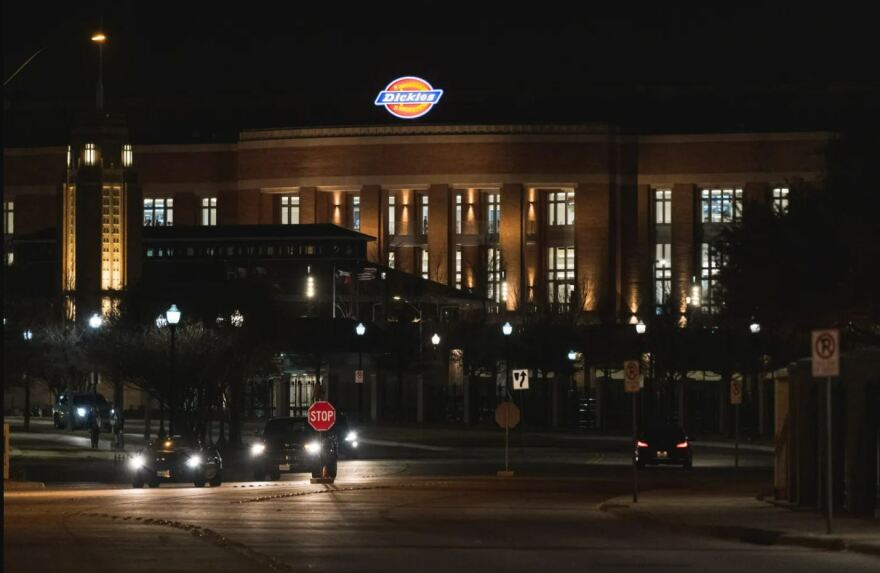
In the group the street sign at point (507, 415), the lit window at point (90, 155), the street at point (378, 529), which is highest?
the lit window at point (90, 155)

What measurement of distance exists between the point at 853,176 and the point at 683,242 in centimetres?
8137

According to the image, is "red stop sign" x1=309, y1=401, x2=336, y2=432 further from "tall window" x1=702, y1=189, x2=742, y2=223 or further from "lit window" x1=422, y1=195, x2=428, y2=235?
"lit window" x1=422, y1=195, x2=428, y2=235

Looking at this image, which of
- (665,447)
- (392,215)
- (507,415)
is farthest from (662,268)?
(507,415)

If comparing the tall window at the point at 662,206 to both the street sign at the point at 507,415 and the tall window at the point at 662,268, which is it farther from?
the street sign at the point at 507,415

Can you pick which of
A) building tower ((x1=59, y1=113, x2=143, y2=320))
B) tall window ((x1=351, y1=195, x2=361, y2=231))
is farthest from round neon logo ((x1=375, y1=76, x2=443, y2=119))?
building tower ((x1=59, y1=113, x2=143, y2=320))

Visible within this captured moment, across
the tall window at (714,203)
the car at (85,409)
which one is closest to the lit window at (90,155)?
the car at (85,409)

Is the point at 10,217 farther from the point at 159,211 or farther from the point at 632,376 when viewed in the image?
the point at 632,376

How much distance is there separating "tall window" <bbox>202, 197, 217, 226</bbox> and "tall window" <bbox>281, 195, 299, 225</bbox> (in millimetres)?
4612

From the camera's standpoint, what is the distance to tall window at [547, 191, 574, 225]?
129 m

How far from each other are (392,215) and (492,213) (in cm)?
688

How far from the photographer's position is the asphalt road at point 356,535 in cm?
2166

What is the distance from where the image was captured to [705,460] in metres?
61.0

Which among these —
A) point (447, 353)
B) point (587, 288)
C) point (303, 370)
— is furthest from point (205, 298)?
point (587, 288)

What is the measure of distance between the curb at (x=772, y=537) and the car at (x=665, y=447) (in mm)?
23280
